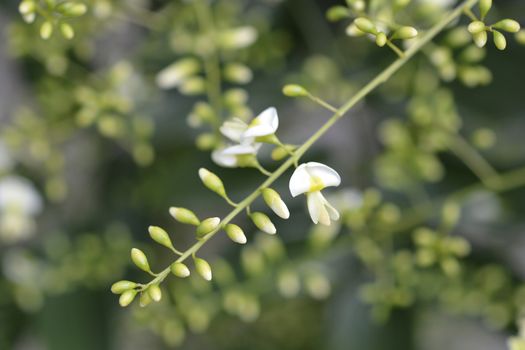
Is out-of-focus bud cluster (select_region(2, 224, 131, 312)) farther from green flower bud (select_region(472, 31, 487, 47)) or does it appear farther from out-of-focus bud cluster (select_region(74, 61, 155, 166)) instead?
green flower bud (select_region(472, 31, 487, 47))

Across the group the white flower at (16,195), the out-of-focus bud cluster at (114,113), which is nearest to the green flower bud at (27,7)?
the out-of-focus bud cluster at (114,113)

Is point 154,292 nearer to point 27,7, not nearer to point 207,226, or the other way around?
point 207,226

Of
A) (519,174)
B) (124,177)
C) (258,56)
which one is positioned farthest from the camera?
(124,177)

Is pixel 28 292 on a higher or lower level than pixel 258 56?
lower

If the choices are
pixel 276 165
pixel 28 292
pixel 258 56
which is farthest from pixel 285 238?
pixel 28 292

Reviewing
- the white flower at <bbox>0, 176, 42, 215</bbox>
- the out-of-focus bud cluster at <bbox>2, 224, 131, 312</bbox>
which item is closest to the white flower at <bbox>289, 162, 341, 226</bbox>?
the out-of-focus bud cluster at <bbox>2, 224, 131, 312</bbox>

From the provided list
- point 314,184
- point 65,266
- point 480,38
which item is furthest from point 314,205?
A: point 65,266

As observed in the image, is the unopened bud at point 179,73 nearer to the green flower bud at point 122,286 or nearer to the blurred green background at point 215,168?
the blurred green background at point 215,168

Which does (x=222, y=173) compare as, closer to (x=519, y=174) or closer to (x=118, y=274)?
(x=118, y=274)
